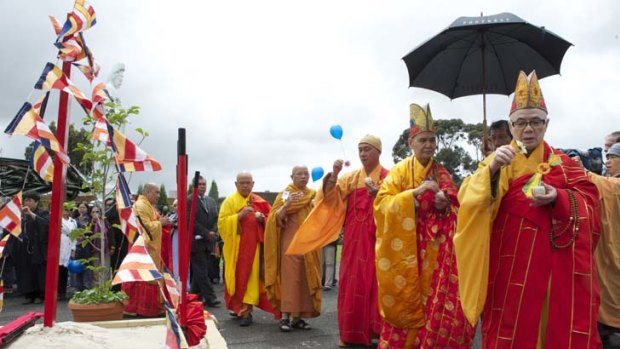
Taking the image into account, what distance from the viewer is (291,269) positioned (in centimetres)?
589

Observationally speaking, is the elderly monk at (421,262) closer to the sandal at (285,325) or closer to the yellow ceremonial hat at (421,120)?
the yellow ceremonial hat at (421,120)

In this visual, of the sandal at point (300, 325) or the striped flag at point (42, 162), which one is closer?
the striped flag at point (42, 162)

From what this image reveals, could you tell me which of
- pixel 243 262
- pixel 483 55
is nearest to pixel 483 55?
pixel 483 55

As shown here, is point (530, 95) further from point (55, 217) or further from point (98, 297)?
point (98, 297)

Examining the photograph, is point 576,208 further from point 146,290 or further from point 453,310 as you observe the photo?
point 146,290

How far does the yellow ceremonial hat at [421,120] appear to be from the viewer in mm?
3891

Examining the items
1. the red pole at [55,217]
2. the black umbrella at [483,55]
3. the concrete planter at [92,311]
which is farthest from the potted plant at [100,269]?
the black umbrella at [483,55]

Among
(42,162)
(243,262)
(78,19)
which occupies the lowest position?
(243,262)

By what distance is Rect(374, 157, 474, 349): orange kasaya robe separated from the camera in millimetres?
3527

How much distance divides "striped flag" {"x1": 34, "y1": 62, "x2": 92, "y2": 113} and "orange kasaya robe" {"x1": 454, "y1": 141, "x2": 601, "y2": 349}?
202cm

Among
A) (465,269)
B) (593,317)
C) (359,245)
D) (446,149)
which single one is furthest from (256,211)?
(446,149)

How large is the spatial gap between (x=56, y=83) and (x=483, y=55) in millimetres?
3520

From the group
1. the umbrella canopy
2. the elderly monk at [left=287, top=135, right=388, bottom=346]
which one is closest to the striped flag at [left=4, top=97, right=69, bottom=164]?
the elderly monk at [left=287, top=135, right=388, bottom=346]

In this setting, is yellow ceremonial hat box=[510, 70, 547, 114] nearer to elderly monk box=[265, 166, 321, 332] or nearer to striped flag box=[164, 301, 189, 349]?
striped flag box=[164, 301, 189, 349]
